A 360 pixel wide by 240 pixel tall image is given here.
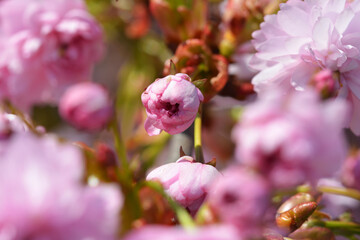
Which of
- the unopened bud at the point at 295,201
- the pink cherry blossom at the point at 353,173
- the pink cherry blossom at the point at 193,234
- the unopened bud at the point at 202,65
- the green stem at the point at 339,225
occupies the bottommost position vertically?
the pink cherry blossom at the point at 353,173

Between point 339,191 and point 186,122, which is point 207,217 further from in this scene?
point 339,191

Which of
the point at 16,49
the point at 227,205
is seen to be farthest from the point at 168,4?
the point at 227,205

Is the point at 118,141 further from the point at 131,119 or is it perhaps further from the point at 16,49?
the point at 131,119

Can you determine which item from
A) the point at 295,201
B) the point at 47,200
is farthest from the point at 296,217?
the point at 47,200

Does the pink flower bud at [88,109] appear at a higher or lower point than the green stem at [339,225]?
higher

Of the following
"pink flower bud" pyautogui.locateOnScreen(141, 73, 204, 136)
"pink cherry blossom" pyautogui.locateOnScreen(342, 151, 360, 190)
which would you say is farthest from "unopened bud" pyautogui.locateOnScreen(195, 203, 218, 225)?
"pink cherry blossom" pyautogui.locateOnScreen(342, 151, 360, 190)

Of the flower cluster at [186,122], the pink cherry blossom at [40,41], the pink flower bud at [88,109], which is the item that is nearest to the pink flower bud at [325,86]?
the flower cluster at [186,122]

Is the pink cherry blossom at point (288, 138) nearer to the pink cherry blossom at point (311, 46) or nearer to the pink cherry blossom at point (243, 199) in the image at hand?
the pink cherry blossom at point (243, 199)

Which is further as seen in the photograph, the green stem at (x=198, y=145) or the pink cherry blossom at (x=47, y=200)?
the green stem at (x=198, y=145)
